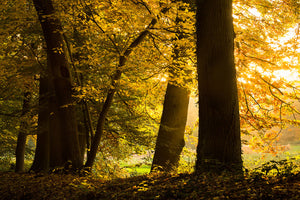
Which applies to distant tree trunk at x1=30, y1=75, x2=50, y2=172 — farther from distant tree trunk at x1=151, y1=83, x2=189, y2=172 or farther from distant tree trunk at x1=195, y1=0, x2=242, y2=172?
distant tree trunk at x1=195, y1=0, x2=242, y2=172

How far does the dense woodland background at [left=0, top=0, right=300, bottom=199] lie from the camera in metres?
4.67

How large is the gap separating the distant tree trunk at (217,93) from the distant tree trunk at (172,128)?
340 centimetres

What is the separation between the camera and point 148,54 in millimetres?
7547

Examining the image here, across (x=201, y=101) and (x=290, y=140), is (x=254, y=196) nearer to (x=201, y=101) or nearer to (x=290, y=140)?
(x=201, y=101)

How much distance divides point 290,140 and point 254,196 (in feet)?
126

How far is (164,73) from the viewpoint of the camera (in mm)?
7559

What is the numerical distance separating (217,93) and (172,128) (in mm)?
3940

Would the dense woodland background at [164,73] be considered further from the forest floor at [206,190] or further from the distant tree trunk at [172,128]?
the forest floor at [206,190]

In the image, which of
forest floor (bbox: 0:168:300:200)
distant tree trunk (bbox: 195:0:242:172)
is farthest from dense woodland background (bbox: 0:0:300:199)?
forest floor (bbox: 0:168:300:200)

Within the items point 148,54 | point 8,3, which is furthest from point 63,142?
point 8,3

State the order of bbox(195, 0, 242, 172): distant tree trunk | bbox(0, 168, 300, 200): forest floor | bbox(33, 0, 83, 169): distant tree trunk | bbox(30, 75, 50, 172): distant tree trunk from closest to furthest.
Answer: bbox(0, 168, 300, 200): forest floor, bbox(195, 0, 242, 172): distant tree trunk, bbox(33, 0, 83, 169): distant tree trunk, bbox(30, 75, 50, 172): distant tree trunk

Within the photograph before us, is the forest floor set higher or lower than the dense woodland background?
lower

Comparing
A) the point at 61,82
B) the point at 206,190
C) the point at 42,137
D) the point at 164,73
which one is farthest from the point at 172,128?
the point at 42,137

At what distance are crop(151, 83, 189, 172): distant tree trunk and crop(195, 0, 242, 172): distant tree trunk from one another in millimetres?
3401
